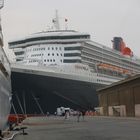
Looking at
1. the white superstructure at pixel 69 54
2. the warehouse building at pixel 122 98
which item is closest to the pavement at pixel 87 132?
the warehouse building at pixel 122 98

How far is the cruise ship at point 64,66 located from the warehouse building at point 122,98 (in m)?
3.94

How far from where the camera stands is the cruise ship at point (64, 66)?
54809 millimetres

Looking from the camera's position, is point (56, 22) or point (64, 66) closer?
point (64, 66)

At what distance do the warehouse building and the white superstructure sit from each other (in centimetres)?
494

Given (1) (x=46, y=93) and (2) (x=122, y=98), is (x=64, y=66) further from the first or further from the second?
(2) (x=122, y=98)

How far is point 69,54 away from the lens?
64250 millimetres

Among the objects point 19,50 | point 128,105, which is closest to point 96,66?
point 19,50

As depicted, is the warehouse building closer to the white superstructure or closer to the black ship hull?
the black ship hull

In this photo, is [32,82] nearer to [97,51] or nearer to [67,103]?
[67,103]

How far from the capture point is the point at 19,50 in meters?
68.4

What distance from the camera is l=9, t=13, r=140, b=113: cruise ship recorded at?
180 feet

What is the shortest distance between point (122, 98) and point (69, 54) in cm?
1734

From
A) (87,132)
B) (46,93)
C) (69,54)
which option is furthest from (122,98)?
(87,132)

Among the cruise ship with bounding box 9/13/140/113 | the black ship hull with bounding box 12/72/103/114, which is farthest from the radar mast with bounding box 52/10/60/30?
the black ship hull with bounding box 12/72/103/114
